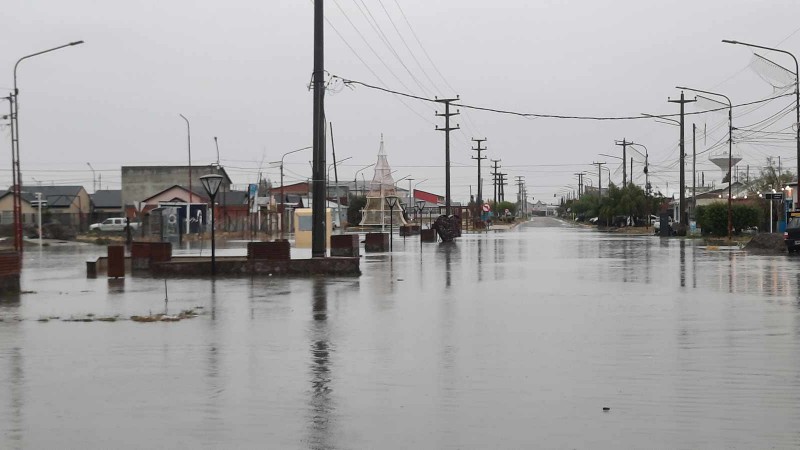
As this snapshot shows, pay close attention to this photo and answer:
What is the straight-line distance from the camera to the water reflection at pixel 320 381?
774cm

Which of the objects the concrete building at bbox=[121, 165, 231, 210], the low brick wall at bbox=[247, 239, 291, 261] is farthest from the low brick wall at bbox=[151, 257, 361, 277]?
the concrete building at bbox=[121, 165, 231, 210]

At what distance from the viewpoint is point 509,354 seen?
1211 cm

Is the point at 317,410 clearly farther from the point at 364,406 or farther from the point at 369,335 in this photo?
the point at 369,335

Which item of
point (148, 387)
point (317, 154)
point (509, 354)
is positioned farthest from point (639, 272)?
point (148, 387)

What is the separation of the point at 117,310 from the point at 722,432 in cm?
1290

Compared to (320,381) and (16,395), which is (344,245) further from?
(16,395)

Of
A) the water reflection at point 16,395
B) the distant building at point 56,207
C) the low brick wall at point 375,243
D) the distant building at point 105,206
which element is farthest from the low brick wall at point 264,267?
the distant building at point 105,206

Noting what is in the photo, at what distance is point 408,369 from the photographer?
1098cm

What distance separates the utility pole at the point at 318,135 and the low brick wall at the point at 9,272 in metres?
8.69

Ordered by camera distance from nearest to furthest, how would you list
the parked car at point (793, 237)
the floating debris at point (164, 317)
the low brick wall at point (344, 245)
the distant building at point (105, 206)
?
the floating debris at point (164, 317)
the low brick wall at point (344, 245)
the parked car at point (793, 237)
the distant building at point (105, 206)

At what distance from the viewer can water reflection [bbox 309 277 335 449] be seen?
7.74 m

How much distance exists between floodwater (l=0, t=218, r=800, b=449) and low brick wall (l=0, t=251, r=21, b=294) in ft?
2.54

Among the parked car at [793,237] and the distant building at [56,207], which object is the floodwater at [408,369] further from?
the distant building at [56,207]

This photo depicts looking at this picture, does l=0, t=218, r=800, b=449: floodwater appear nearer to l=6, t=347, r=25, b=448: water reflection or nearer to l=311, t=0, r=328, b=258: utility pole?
l=6, t=347, r=25, b=448: water reflection
